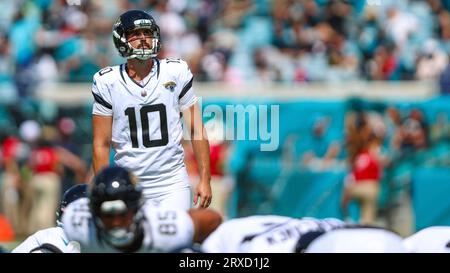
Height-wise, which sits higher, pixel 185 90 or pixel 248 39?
pixel 248 39

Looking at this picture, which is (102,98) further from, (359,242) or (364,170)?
(364,170)

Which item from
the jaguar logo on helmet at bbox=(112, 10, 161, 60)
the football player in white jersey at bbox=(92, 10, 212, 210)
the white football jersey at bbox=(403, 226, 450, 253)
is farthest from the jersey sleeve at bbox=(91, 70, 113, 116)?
the white football jersey at bbox=(403, 226, 450, 253)

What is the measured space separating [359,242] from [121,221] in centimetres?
127

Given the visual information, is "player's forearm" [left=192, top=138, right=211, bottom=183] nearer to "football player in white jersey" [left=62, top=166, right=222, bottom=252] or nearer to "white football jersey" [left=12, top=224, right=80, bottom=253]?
"white football jersey" [left=12, top=224, right=80, bottom=253]

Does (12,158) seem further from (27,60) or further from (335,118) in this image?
(335,118)

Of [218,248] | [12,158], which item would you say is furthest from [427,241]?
[12,158]

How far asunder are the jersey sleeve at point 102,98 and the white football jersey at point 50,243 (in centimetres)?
132

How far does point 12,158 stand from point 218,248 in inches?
390

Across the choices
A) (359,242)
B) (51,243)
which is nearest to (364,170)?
(51,243)

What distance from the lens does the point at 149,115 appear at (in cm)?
741

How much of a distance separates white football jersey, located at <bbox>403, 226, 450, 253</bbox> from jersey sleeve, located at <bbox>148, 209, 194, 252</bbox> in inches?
46.5

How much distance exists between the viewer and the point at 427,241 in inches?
224

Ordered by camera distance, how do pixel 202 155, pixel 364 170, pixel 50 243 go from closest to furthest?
pixel 50 243 → pixel 202 155 → pixel 364 170

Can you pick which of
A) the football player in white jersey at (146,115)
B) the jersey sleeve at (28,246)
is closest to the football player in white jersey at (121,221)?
the jersey sleeve at (28,246)
